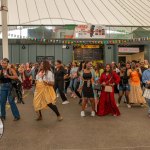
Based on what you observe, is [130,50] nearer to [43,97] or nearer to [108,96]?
[108,96]

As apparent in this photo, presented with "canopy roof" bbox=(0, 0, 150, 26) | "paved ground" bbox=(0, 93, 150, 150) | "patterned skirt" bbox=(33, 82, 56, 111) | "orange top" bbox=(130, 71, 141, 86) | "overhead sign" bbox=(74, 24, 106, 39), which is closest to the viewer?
"paved ground" bbox=(0, 93, 150, 150)

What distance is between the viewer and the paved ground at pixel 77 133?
17.6ft

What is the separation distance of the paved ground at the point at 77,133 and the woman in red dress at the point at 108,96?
0.35 m

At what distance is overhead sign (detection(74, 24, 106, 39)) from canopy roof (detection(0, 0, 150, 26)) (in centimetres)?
318

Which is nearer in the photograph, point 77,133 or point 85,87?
point 77,133

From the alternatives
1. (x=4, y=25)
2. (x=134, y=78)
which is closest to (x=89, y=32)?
(x=4, y=25)

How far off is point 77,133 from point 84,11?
47.1ft

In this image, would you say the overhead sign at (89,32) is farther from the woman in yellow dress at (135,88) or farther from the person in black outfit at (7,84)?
the person in black outfit at (7,84)

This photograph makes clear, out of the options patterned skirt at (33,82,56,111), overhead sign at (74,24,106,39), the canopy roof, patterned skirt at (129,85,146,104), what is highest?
the canopy roof

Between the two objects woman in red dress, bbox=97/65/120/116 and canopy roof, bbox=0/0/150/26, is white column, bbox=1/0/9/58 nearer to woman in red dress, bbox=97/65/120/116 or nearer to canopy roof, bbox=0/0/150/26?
woman in red dress, bbox=97/65/120/116

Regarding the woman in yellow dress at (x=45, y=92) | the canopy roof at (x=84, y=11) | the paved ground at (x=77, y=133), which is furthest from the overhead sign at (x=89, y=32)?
the woman in yellow dress at (x=45, y=92)

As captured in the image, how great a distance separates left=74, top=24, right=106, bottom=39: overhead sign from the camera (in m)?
24.5

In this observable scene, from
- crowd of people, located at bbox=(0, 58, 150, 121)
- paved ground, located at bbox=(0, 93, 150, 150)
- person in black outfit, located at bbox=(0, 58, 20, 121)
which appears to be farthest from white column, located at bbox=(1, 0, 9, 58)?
person in black outfit, located at bbox=(0, 58, 20, 121)

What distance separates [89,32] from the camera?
24.8m
